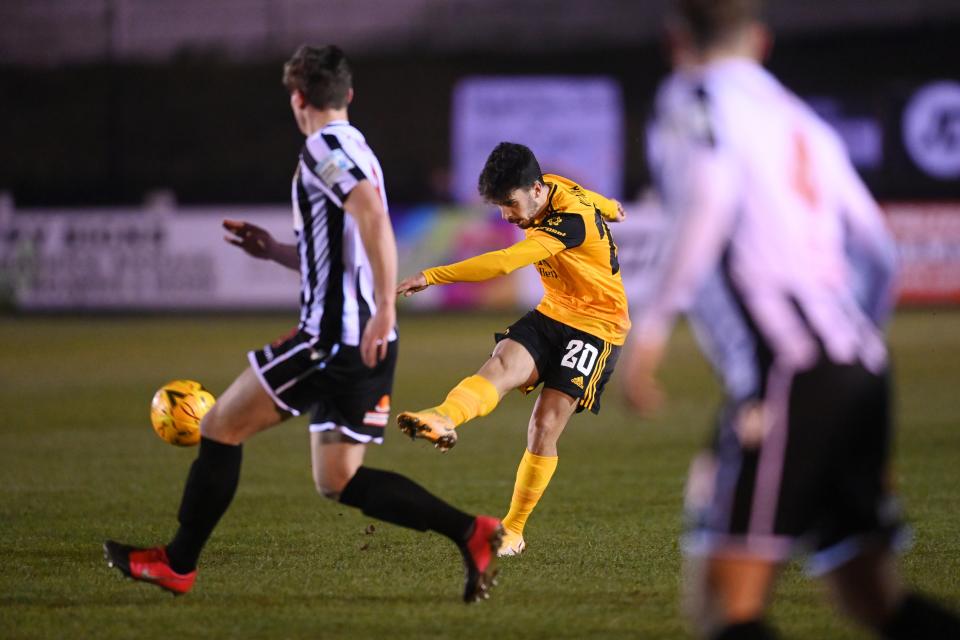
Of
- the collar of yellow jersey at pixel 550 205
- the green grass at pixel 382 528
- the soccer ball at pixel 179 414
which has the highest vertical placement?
the collar of yellow jersey at pixel 550 205

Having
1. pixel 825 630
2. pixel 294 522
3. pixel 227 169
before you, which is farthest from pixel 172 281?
pixel 825 630

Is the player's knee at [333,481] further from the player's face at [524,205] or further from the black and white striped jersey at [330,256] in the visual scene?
the player's face at [524,205]

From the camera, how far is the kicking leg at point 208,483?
520 cm

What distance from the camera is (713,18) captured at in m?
3.45

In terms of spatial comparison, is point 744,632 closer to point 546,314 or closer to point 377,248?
point 377,248

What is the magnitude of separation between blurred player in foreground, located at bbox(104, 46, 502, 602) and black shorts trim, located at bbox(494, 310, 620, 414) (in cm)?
156

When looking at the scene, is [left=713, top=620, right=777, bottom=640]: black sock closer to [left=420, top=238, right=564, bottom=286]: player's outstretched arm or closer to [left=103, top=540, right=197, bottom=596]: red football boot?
[left=103, top=540, right=197, bottom=596]: red football boot

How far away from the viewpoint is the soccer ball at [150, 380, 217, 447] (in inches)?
258

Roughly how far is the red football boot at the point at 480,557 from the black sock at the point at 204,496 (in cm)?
94

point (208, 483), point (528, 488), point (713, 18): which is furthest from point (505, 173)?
point (713, 18)

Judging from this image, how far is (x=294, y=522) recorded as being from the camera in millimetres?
7398

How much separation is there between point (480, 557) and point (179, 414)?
189 centimetres

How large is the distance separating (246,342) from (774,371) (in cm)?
1588

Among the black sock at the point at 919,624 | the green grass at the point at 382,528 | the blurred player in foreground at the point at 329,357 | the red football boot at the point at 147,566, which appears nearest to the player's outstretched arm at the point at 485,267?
the blurred player in foreground at the point at 329,357
